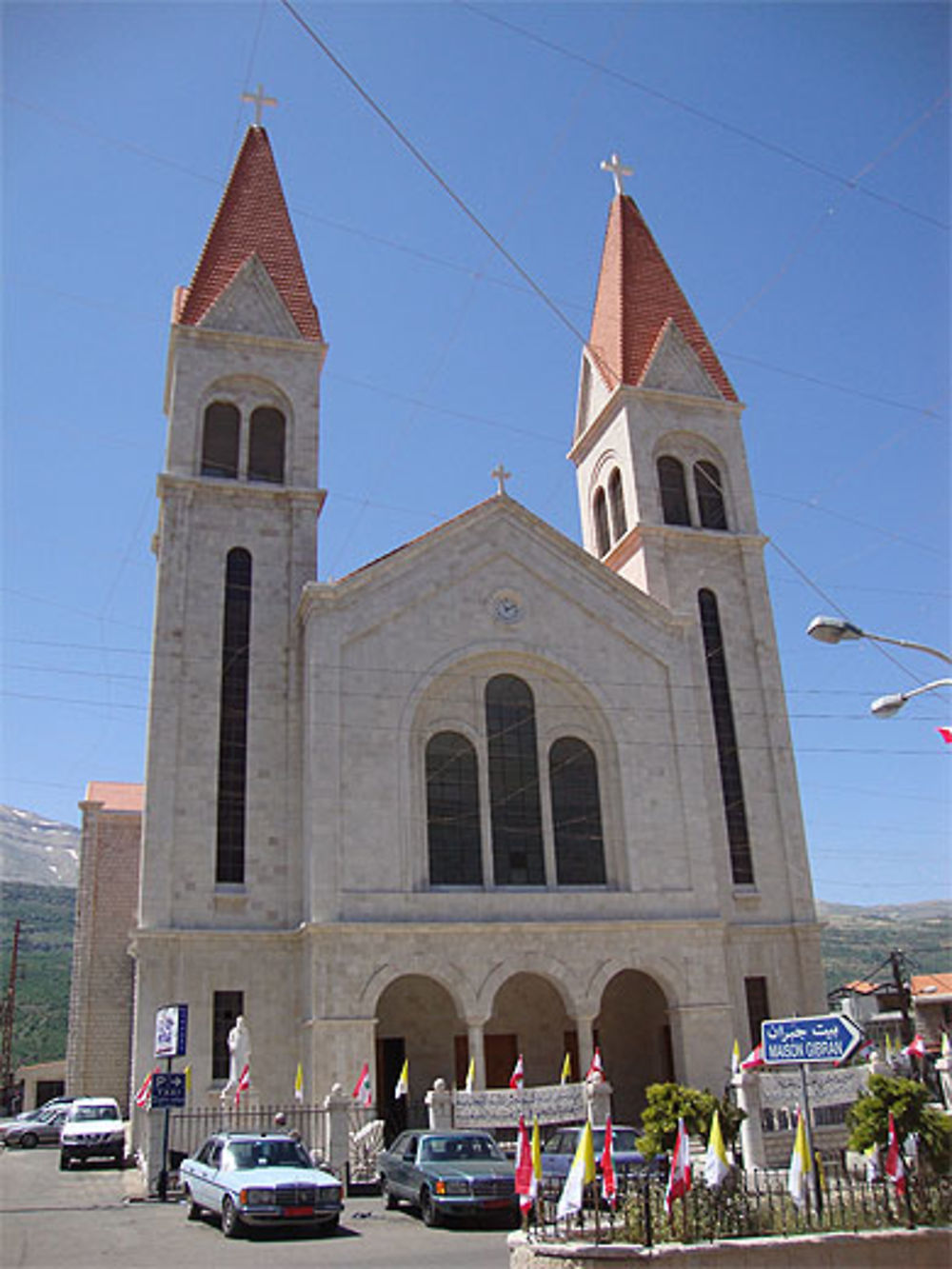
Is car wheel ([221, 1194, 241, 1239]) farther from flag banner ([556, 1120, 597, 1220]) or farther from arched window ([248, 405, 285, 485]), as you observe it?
arched window ([248, 405, 285, 485])

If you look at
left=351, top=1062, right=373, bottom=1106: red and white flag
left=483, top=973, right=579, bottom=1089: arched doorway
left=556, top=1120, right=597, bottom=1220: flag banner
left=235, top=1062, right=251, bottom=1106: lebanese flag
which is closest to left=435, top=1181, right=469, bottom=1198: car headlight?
left=556, top=1120, right=597, bottom=1220: flag banner

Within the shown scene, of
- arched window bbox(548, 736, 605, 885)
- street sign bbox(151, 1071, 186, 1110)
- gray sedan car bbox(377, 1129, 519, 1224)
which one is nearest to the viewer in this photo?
gray sedan car bbox(377, 1129, 519, 1224)

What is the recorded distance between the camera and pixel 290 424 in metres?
32.0

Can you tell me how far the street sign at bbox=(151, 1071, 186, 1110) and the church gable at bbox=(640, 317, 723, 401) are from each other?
25.9 meters

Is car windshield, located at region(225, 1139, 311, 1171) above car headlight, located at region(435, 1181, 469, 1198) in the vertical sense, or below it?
above

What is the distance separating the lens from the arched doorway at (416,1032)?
2720cm

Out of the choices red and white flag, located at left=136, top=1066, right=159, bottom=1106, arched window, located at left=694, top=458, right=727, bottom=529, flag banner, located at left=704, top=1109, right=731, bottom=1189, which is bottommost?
flag banner, located at left=704, top=1109, right=731, bottom=1189

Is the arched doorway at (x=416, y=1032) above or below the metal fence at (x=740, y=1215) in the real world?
above

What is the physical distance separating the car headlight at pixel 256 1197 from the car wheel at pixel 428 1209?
245 centimetres

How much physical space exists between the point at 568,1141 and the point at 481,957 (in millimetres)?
8524

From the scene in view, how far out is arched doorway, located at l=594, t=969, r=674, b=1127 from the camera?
28.7 m

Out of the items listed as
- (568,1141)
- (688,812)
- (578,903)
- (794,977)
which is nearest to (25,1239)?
(568,1141)

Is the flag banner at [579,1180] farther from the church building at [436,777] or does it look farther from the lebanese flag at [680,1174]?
the church building at [436,777]

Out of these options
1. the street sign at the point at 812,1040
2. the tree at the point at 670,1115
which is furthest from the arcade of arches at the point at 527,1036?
the street sign at the point at 812,1040
